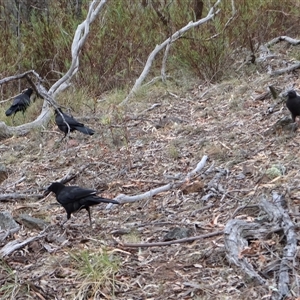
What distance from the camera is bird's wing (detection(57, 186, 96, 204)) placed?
4.05m

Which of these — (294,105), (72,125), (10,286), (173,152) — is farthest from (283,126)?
(10,286)

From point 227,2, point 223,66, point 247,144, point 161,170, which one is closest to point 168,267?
point 161,170

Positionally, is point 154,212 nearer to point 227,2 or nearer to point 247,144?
point 247,144

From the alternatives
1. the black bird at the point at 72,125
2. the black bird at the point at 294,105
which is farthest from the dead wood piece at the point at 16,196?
the black bird at the point at 294,105

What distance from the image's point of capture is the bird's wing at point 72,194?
4.05m

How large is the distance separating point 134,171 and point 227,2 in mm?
4414

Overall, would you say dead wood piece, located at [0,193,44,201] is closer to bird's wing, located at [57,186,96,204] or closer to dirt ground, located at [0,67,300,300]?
dirt ground, located at [0,67,300,300]

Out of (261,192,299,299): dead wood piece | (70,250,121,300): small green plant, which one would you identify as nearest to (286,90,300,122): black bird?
(261,192,299,299): dead wood piece

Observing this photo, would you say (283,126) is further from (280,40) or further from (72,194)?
(280,40)

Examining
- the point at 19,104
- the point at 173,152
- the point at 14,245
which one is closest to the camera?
the point at 14,245

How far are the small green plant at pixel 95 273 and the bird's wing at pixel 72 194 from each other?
815 millimetres

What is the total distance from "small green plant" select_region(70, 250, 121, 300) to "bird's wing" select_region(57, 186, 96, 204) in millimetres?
815

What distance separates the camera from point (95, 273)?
120 inches

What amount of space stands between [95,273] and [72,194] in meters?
1.11
